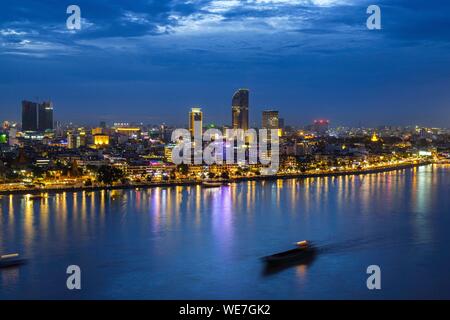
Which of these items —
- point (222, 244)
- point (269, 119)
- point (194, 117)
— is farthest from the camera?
point (269, 119)

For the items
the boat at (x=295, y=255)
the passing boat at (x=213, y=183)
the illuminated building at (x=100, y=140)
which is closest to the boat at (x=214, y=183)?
the passing boat at (x=213, y=183)

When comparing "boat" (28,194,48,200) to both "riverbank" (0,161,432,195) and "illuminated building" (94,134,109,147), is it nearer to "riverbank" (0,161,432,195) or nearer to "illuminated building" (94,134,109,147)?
"riverbank" (0,161,432,195)

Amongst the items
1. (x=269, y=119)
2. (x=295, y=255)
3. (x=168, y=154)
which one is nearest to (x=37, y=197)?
(x=295, y=255)

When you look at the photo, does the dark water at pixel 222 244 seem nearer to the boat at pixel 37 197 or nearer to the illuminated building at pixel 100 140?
the boat at pixel 37 197

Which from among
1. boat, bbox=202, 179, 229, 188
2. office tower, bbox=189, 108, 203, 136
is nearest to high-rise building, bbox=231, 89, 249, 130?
office tower, bbox=189, 108, 203, 136

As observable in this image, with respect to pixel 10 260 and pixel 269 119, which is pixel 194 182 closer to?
pixel 10 260
